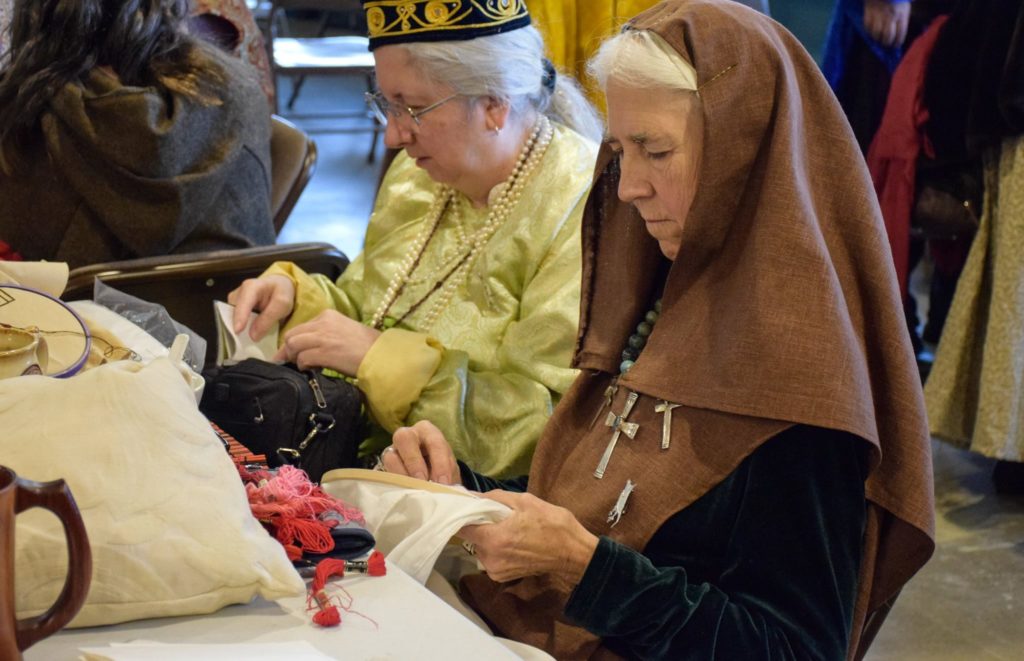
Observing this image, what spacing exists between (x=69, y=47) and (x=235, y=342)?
0.81 metres

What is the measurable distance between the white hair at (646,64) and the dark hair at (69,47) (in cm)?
148

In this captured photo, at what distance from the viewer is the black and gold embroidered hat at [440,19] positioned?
2219 millimetres

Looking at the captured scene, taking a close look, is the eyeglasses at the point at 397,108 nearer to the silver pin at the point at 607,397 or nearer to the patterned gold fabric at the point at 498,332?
the patterned gold fabric at the point at 498,332

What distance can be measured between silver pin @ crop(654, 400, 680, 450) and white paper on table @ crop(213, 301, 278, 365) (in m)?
1.07

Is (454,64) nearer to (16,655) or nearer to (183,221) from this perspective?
(183,221)

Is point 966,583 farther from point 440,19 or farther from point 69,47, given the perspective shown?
point 69,47

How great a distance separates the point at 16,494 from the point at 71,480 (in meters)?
0.26

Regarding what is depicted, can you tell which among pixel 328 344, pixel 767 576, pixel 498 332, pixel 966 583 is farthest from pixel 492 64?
pixel 966 583

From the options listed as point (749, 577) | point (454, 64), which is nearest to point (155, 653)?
point (749, 577)

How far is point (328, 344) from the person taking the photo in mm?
2264

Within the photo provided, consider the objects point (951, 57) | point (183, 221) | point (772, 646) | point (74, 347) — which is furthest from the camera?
point (951, 57)

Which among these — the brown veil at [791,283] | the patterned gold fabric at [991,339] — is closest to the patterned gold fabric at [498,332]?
the brown veil at [791,283]

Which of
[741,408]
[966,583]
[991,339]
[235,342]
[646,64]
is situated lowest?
[966,583]

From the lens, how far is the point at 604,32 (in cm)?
317
